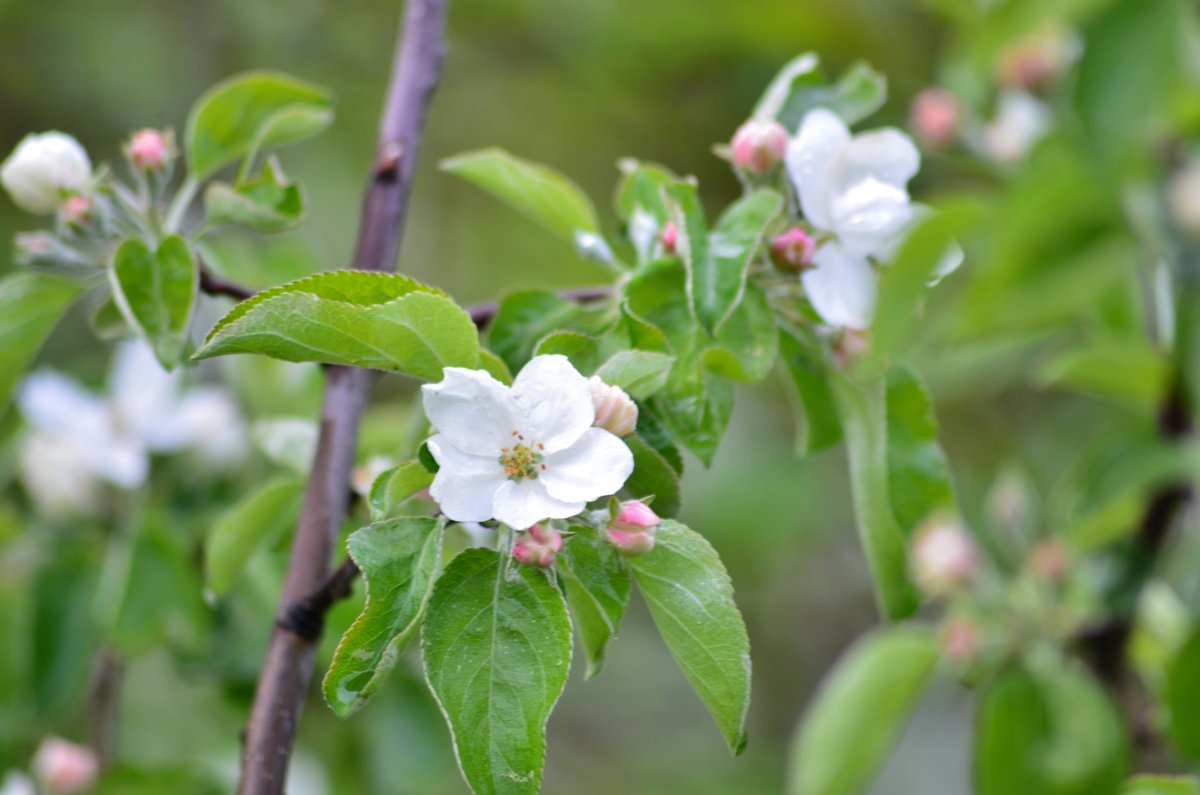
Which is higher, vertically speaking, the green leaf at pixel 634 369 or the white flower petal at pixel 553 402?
the green leaf at pixel 634 369

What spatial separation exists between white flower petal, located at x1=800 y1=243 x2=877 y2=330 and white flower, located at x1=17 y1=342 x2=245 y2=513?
75cm

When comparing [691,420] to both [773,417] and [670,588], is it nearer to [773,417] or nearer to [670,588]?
[670,588]

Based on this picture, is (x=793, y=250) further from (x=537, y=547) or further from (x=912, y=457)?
(x=537, y=547)

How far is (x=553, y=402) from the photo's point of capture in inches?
28.2

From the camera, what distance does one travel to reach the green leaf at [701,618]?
2.28 feet

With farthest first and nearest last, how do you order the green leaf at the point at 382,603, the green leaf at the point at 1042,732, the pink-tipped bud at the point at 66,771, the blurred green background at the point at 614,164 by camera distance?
the blurred green background at the point at 614,164 → the green leaf at the point at 1042,732 → the pink-tipped bud at the point at 66,771 → the green leaf at the point at 382,603

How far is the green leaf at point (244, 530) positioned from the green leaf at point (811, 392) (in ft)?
1.12

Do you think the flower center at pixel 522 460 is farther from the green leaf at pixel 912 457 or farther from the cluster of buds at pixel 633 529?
the green leaf at pixel 912 457

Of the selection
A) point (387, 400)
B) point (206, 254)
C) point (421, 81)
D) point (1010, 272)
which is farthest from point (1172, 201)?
point (387, 400)

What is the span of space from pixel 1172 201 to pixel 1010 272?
39 centimetres

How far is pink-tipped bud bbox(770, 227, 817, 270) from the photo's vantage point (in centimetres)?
85

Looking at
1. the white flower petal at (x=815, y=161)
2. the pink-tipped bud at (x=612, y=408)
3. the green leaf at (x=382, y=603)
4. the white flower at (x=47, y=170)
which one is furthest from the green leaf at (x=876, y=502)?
the white flower at (x=47, y=170)

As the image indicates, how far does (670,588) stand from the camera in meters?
0.72

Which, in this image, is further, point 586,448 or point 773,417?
point 773,417
